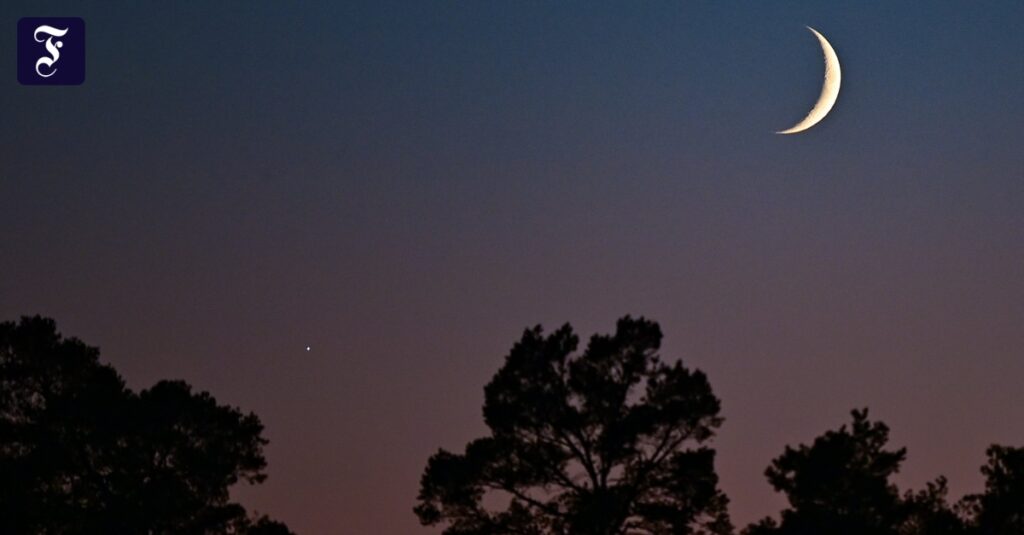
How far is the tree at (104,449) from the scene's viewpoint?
66.3 meters

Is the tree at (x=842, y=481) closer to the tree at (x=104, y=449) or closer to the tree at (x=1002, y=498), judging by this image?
the tree at (x=1002, y=498)

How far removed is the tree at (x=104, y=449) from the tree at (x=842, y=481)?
63.5 ft

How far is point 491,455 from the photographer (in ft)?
203

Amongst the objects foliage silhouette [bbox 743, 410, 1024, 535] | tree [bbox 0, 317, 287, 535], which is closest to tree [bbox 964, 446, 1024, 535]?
foliage silhouette [bbox 743, 410, 1024, 535]

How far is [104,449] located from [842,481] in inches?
1075

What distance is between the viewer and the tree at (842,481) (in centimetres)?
6156

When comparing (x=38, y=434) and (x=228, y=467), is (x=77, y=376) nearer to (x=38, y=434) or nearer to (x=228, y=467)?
(x=38, y=434)

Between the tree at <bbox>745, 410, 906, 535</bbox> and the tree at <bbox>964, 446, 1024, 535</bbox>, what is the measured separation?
3.66 m

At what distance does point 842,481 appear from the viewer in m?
62.6

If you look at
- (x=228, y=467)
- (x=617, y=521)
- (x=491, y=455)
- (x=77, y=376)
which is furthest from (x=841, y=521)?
(x=77, y=376)

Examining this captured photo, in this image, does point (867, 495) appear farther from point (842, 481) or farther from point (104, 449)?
point (104, 449)

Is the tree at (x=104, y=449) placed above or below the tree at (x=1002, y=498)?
above

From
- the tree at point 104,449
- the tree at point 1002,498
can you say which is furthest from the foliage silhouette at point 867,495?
the tree at point 104,449

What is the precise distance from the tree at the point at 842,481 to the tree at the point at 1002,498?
366 cm
